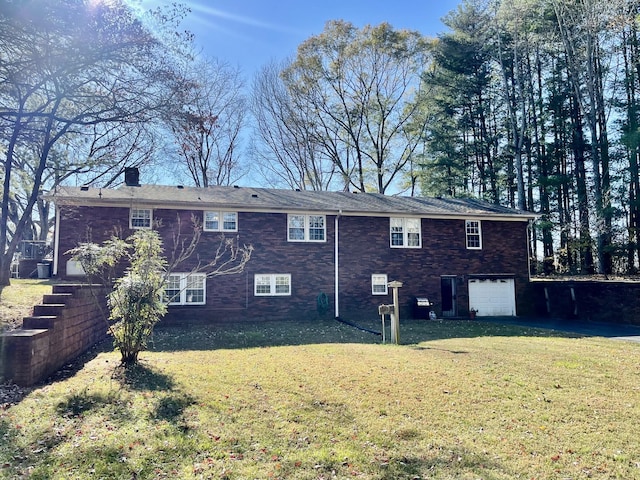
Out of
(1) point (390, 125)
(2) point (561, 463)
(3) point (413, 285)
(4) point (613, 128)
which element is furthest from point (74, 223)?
(4) point (613, 128)

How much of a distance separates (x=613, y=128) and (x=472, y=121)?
345 inches

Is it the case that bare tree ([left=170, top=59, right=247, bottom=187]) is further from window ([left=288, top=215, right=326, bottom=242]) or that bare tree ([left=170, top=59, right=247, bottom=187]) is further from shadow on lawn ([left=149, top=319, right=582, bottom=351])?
shadow on lawn ([left=149, top=319, right=582, bottom=351])

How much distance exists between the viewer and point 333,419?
5.50m

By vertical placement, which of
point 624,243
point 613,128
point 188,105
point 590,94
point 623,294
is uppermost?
point 590,94

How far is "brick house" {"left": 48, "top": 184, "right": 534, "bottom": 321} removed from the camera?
15.8 meters

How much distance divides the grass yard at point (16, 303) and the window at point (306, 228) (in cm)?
881

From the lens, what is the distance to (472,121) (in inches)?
1199

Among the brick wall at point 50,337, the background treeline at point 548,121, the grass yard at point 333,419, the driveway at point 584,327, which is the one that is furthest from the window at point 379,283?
the background treeline at point 548,121

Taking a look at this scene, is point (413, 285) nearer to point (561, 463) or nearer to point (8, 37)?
point (561, 463)

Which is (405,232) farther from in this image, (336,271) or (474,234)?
(336,271)

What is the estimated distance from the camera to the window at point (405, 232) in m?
18.7

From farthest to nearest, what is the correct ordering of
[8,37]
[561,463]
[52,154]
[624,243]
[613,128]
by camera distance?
[613,128], [624,243], [52,154], [8,37], [561,463]

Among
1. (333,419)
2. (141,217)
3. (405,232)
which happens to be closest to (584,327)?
(405,232)

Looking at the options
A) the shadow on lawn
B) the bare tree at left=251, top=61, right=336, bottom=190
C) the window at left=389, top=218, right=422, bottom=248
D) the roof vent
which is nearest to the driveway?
the shadow on lawn
